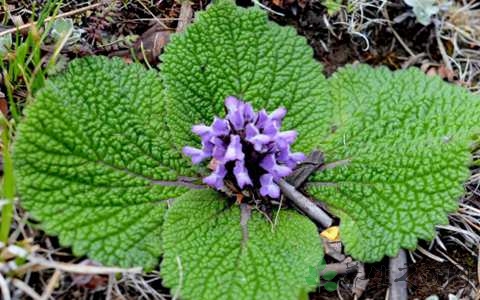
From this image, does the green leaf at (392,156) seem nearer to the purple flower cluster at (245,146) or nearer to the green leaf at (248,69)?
the green leaf at (248,69)

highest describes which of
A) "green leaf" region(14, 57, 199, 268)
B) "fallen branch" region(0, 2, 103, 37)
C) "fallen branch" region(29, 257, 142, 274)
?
"fallen branch" region(0, 2, 103, 37)

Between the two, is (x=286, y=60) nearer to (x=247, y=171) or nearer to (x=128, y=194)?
(x=247, y=171)

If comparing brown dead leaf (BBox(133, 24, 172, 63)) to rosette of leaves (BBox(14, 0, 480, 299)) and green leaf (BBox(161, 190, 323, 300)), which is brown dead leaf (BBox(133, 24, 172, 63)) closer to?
rosette of leaves (BBox(14, 0, 480, 299))

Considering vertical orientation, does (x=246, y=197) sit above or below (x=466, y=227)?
above

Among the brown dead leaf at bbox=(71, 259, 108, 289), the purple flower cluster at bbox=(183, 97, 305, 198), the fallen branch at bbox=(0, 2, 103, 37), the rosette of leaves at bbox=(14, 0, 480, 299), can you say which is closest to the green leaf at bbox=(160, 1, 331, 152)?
the rosette of leaves at bbox=(14, 0, 480, 299)

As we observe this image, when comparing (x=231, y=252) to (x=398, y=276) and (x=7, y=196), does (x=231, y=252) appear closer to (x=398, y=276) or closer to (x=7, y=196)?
(x=398, y=276)

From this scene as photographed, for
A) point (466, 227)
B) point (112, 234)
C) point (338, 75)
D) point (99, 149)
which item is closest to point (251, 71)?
point (338, 75)
